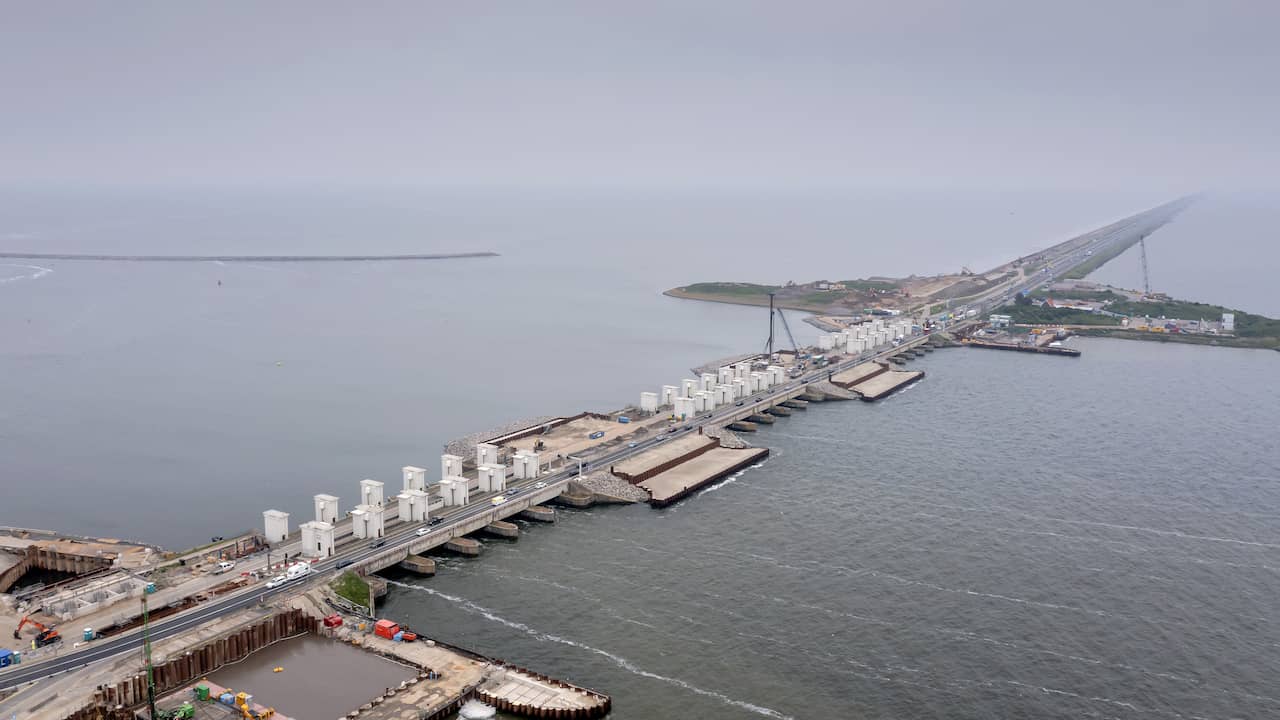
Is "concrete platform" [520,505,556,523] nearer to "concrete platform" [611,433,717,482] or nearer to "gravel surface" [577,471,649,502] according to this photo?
"gravel surface" [577,471,649,502]

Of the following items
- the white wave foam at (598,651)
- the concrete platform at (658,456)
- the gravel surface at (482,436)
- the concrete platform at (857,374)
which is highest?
the concrete platform at (857,374)

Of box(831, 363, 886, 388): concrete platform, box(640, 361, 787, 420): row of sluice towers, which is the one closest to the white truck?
box(640, 361, 787, 420): row of sluice towers

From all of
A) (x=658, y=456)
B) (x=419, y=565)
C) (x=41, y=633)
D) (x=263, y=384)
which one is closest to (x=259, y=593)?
(x=419, y=565)

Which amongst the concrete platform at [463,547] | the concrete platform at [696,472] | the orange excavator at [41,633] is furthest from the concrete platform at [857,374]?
the orange excavator at [41,633]

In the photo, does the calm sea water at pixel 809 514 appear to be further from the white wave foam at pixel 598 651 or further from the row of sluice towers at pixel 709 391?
the row of sluice towers at pixel 709 391

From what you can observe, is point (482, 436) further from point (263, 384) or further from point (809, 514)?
point (263, 384)
